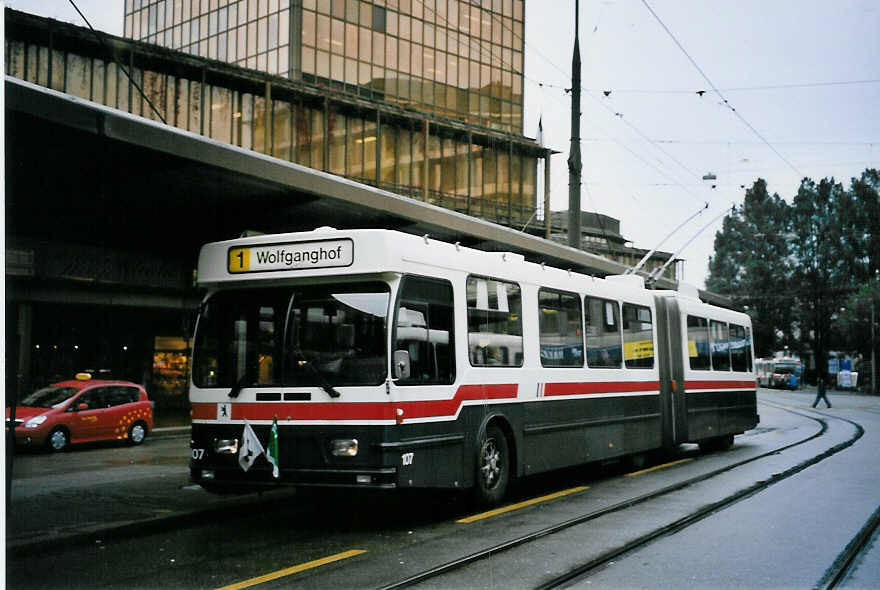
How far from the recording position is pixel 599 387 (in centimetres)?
1378

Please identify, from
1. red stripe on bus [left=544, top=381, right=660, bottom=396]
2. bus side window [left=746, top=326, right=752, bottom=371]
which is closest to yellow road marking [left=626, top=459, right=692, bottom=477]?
red stripe on bus [left=544, top=381, right=660, bottom=396]

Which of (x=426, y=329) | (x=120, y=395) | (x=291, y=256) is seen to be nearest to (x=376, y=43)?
(x=120, y=395)

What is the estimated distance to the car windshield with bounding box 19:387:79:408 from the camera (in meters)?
20.4

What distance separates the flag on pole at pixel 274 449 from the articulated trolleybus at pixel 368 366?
0.6 inches

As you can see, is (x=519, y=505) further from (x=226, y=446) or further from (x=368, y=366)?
(x=226, y=446)

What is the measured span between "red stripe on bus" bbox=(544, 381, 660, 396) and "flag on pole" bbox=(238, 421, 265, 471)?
13.4 ft

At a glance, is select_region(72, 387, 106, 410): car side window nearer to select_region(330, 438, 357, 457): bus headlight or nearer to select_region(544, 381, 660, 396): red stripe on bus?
select_region(544, 381, 660, 396): red stripe on bus

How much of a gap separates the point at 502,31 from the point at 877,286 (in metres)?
35.7

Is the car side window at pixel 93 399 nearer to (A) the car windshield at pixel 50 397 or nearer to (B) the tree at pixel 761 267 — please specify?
(A) the car windshield at pixel 50 397

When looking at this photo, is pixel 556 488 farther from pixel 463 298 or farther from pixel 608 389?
pixel 463 298

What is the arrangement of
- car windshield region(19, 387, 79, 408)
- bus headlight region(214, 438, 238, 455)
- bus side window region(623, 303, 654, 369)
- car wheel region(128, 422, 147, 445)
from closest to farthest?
bus headlight region(214, 438, 238, 455) → bus side window region(623, 303, 654, 369) → car windshield region(19, 387, 79, 408) → car wheel region(128, 422, 147, 445)

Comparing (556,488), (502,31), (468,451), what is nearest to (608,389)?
(556,488)

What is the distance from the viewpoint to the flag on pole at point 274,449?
9367 mm

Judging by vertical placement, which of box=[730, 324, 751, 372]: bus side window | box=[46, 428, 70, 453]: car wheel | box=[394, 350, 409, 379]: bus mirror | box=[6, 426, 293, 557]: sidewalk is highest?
box=[730, 324, 751, 372]: bus side window
